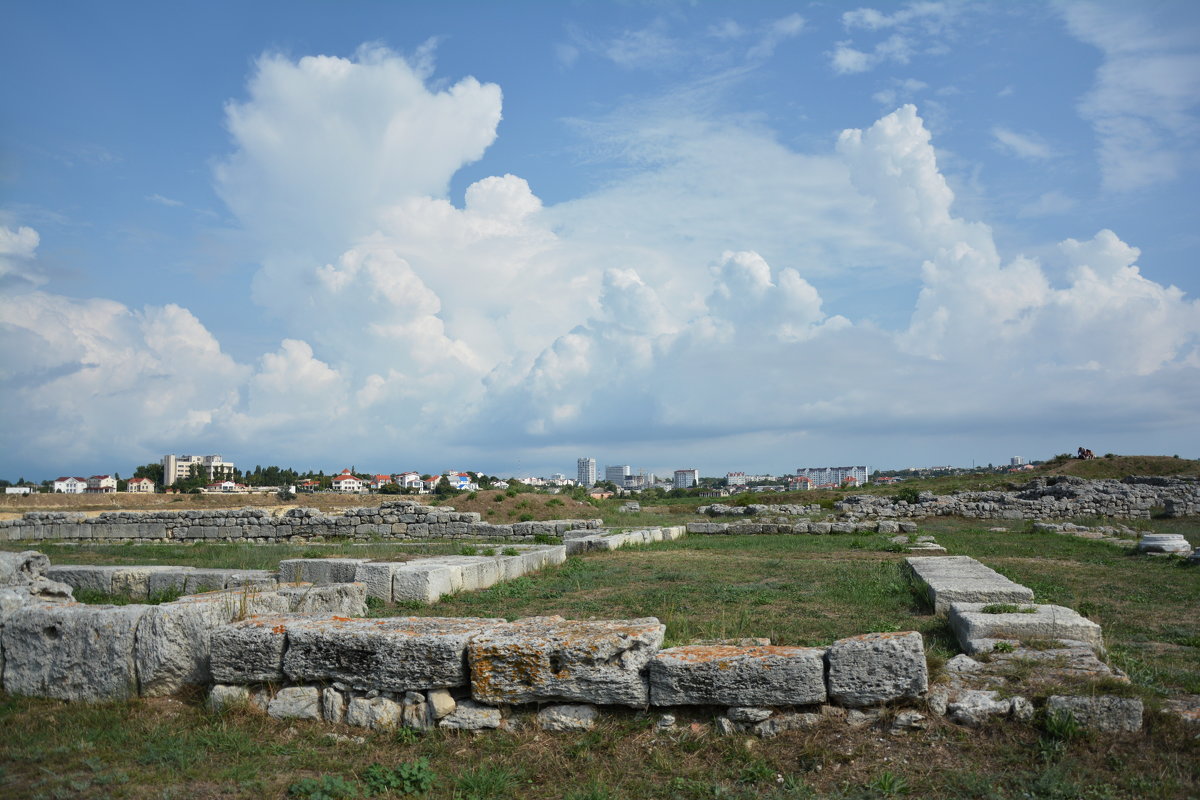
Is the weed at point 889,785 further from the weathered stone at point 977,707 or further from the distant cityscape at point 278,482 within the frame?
the distant cityscape at point 278,482

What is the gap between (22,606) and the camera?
717cm

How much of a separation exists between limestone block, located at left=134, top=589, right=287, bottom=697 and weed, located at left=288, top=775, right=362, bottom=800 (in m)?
2.13

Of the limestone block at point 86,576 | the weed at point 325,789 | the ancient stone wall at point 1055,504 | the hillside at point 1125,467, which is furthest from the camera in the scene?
the hillside at point 1125,467

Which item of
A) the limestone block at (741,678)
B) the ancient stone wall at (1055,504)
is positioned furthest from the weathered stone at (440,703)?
the ancient stone wall at (1055,504)

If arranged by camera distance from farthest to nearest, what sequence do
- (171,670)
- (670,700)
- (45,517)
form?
(45,517) < (171,670) < (670,700)

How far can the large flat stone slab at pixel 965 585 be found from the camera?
27.0 feet

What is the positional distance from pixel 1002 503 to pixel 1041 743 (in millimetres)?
30544

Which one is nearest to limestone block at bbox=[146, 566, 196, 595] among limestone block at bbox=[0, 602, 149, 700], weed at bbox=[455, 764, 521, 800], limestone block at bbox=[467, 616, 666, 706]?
limestone block at bbox=[0, 602, 149, 700]

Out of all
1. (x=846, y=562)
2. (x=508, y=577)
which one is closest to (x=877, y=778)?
(x=508, y=577)

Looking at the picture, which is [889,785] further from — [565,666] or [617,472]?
[617,472]

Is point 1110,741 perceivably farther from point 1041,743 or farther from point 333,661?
point 333,661

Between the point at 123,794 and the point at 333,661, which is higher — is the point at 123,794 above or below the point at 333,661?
below

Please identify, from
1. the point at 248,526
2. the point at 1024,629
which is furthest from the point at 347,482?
the point at 1024,629

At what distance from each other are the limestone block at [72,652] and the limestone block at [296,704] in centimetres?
139
